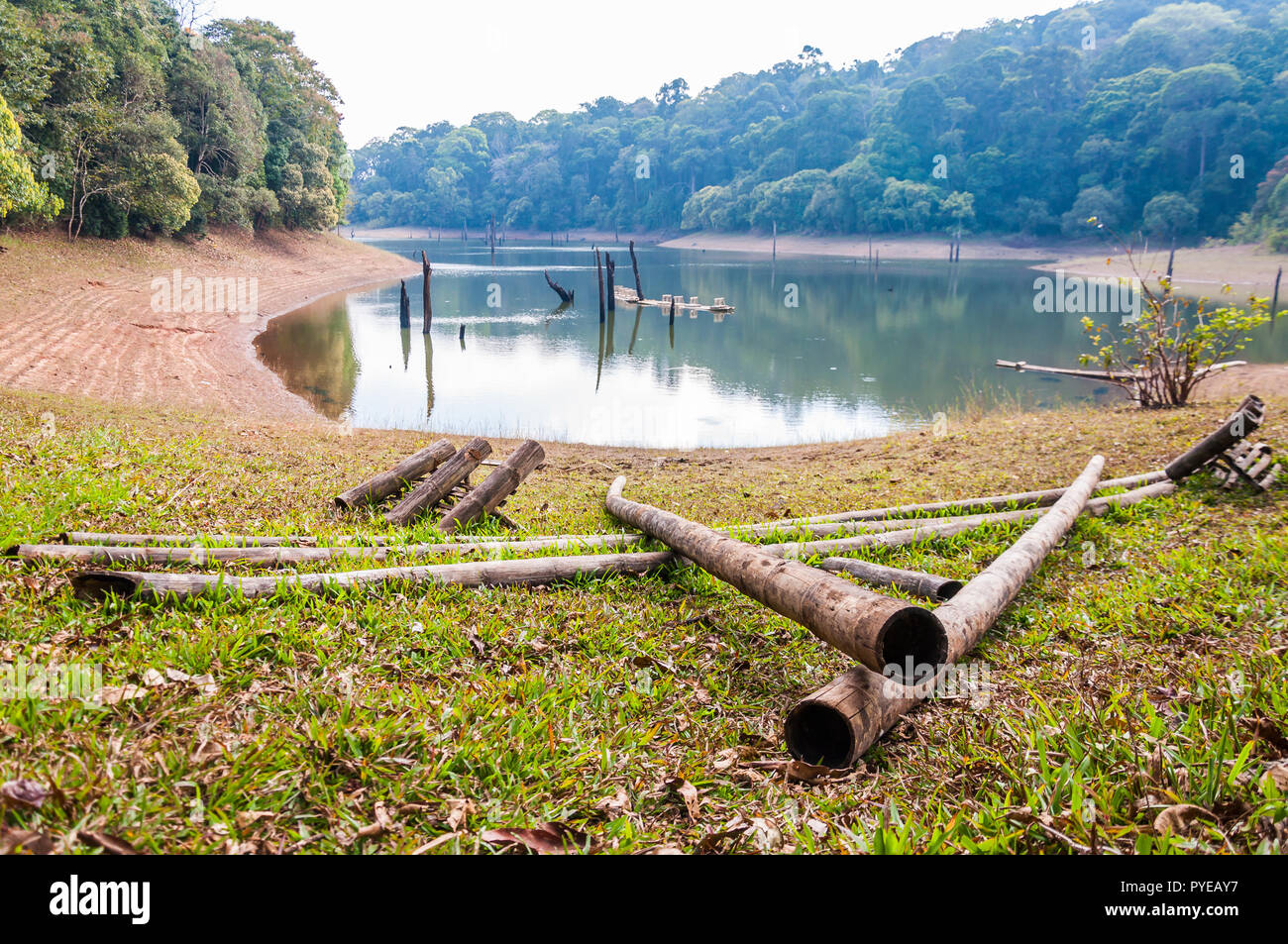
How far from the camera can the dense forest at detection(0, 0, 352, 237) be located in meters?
24.9

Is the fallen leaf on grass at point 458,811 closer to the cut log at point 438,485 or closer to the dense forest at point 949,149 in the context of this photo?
the cut log at point 438,485

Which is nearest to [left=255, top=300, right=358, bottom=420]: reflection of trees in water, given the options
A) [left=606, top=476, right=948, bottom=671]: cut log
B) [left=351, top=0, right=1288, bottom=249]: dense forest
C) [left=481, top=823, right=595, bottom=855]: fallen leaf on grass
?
[left=606, top=476, right=948, bottom=671]: cut log

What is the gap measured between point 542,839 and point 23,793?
5.08 feet

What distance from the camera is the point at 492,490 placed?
6.21 metres

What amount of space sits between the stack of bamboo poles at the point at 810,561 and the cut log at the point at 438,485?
43 millimetres

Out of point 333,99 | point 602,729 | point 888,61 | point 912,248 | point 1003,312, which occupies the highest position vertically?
point 888,61

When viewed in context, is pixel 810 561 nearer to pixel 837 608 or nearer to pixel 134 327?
pixel 837 608

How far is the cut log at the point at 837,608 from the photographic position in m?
3.07

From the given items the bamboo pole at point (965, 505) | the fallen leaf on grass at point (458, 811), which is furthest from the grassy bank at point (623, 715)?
the bamboo pole at point (965, 505)

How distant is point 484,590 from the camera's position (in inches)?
176

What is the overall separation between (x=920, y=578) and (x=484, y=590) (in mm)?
2601

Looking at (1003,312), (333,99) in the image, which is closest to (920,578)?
(1003,312)

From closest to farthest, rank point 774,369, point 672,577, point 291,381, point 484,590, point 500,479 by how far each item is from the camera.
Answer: point 484,590, point 672,577, point 500,479, point 291,381, point 774,369

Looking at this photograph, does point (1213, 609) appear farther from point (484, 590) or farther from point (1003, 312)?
point (1003, 312)
